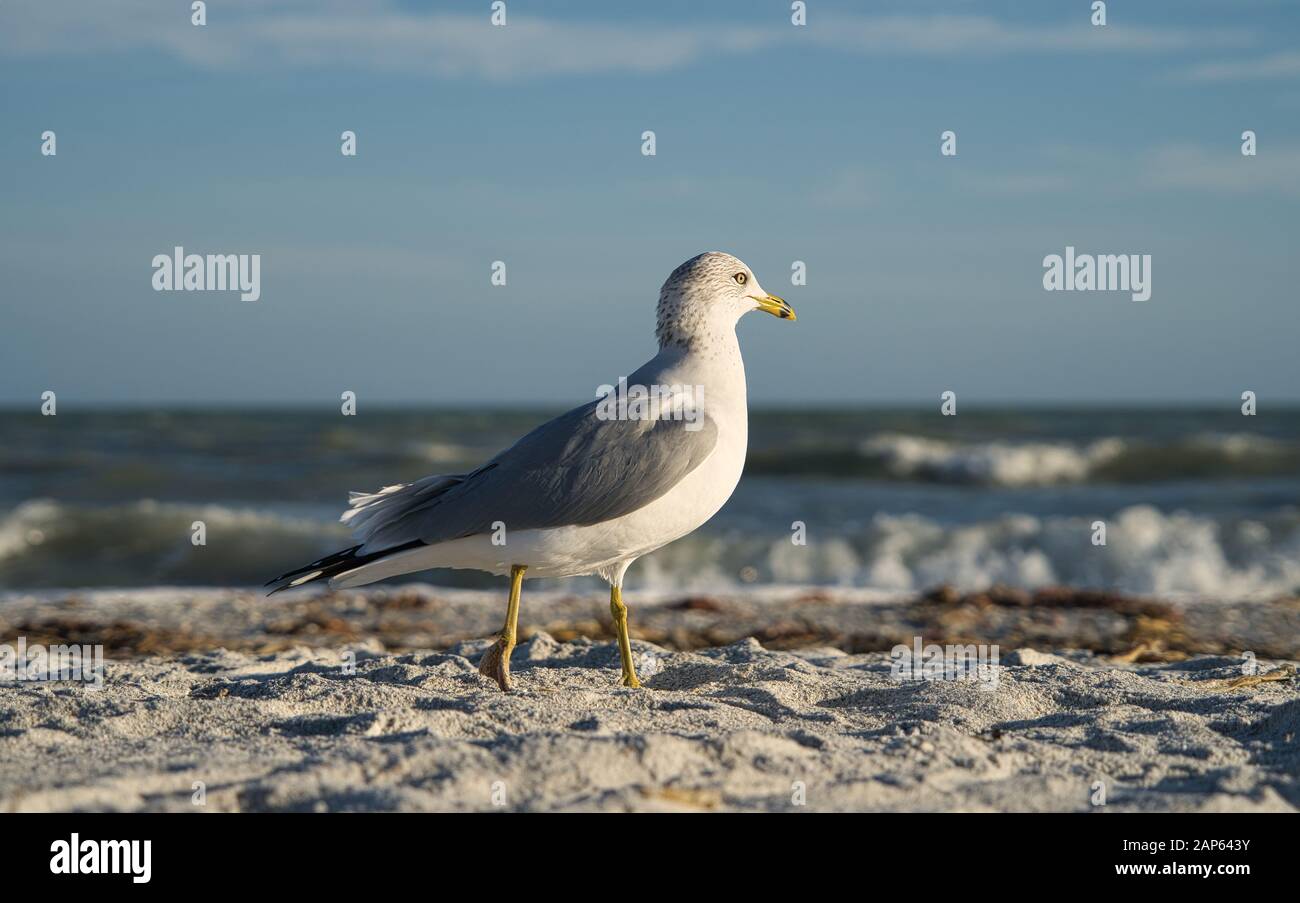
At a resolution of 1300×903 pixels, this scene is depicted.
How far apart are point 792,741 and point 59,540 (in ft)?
40.9

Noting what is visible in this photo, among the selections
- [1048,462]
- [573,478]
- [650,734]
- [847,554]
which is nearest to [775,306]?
[573,478]

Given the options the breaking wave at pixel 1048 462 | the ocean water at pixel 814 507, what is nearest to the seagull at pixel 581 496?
the ocean water at pixel 814 507

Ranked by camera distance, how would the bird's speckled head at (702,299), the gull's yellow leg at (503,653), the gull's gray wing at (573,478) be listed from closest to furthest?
1. the gull's gray wing at (573,478)
2. the gull's yellow leg at (503,653)
3. the bird's speckled head at (702,299)

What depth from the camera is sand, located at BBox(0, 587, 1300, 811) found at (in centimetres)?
288

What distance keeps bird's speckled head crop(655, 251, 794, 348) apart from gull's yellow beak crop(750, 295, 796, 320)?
0.11 m

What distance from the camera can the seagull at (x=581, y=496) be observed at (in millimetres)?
4340

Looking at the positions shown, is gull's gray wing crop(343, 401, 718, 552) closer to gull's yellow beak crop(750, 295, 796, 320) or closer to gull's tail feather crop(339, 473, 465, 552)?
gull's tail feather crop(339, 473, 465, 552)

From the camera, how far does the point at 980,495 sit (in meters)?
19.5

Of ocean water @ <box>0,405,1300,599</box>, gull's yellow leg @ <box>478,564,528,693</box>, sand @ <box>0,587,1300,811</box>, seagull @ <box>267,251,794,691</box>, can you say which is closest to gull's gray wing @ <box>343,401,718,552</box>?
seagull @ <box>267,251,794,691</box>

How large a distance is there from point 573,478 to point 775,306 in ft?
4.37

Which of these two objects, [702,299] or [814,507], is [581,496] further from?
[814,507]

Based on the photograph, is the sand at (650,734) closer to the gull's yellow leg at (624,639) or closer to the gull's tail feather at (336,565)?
the gull's yellow leg at (624,639)

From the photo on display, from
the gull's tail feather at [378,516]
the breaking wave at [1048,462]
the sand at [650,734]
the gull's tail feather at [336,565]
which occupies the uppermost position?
the breaking wave at [1048,462]
